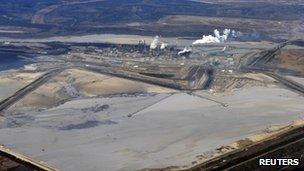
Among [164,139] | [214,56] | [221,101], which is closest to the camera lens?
[164,139]

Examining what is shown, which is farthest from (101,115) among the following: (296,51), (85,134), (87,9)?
(87,9)

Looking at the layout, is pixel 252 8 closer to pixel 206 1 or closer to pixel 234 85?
pixel 206 1

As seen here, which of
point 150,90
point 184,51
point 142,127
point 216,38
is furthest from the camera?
point 216,38

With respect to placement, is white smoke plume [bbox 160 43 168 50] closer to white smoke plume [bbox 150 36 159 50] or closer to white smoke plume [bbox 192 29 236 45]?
white smoke plume [bbox 150 36 159 50]

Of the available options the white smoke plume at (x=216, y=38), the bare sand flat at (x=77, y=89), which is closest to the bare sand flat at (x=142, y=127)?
the bare sand flat at (x=77, y=89)

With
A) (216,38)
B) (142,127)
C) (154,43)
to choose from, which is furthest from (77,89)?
(216,38)

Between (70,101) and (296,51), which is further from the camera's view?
(296,51)

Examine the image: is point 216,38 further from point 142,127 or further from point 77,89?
point 142,127
